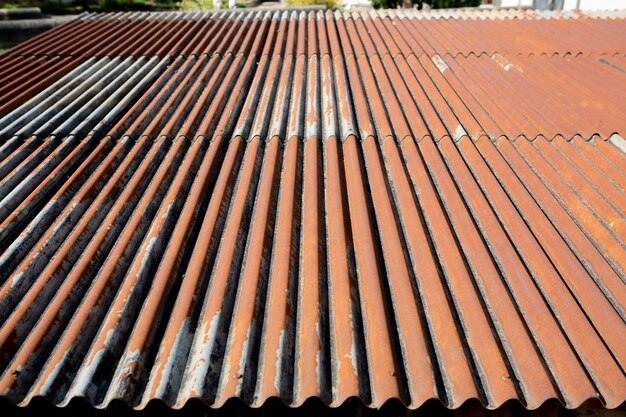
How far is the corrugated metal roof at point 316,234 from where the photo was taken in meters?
1.58

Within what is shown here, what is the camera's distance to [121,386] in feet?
5.01

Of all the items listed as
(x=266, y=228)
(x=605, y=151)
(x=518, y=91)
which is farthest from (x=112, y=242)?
(x=518, y=91)

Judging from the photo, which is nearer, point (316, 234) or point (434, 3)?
point (316, 234)

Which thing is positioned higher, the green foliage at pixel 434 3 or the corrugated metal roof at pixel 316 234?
the corrugated metal roof at pixel 316 234

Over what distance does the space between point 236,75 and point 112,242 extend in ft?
7.31

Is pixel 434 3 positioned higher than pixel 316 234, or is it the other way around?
pixel 316 234

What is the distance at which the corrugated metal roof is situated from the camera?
5.19 feet

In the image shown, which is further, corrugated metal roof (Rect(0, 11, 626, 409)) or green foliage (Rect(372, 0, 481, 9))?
green foliage (Rect(372, 0, 481, 9))

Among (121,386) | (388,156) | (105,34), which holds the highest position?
(105,34)

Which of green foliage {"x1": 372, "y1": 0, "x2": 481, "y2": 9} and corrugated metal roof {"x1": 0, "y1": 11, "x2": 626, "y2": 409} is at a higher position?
corrugated metal roof {"x1": 0, "y1": 11, "x2": 626, "y2": 409}

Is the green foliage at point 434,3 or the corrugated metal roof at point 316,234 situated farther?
the green foliage at point 434,3

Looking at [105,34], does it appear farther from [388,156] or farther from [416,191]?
[416,191]

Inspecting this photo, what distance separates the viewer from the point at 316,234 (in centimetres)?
213

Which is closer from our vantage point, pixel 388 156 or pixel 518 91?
pixel 388 156
